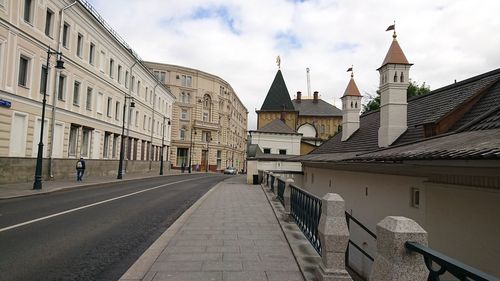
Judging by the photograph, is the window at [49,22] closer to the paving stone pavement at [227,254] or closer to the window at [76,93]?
the window at [76,93]

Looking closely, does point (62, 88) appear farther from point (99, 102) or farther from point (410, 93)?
point (410, 93)

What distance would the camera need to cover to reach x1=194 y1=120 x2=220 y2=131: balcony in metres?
70.5

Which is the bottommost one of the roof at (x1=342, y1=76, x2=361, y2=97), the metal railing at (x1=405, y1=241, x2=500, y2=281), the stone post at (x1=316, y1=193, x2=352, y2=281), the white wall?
the stone post at (x1=316, y1=193, x2=352, y2=281)

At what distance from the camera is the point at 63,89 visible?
85.6ft

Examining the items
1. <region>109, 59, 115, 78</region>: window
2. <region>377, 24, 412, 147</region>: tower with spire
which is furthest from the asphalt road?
<region>109, 59, 115, 78</region>: window

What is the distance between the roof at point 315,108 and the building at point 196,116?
16325 millimetres

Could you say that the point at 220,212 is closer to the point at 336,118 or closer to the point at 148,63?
the point at 148,63

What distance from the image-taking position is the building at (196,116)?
69.8 metres

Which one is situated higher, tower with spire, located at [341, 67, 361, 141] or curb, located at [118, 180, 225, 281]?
tower with spire, located at [341, 67, 361, 141]

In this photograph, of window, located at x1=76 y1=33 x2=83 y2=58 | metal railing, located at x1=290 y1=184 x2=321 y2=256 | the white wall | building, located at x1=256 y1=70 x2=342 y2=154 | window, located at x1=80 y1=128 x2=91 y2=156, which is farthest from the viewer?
building, located at x1=256 y1=70 x2=342 y2=154

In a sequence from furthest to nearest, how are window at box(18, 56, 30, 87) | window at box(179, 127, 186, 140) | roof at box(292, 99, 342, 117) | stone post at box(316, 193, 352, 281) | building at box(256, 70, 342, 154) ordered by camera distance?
roof at box(292, 99, 342, 117), window at box(179, 127, 186, 140), building at box(256, 70, 342, 154), window at box(18, 56, 30, 87), stone post at box(316, 193, 352, 281)

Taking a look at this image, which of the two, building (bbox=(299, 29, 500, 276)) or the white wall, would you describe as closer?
building (bbox=(299, 29, 500, 276))

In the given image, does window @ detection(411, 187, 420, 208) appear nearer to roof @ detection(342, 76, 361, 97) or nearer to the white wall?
roof @ detection(342, 76, 361, 97)

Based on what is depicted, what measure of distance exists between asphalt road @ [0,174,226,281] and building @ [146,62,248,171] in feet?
174
